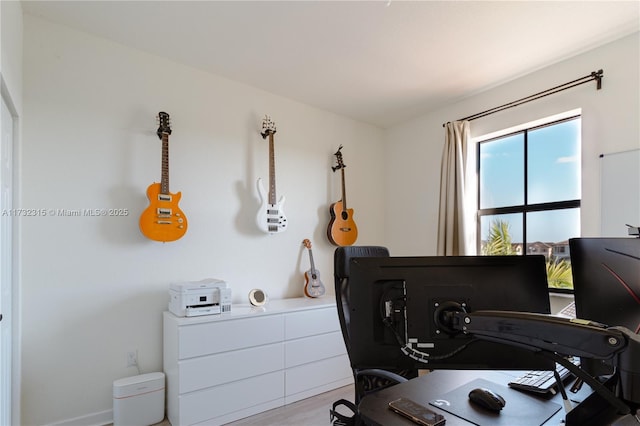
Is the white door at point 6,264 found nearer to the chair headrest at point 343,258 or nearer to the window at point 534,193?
the chair headrest at point 343,258

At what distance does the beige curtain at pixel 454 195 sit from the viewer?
321 centimetres

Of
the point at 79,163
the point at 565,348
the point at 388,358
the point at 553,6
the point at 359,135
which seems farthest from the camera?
the point at 359,135

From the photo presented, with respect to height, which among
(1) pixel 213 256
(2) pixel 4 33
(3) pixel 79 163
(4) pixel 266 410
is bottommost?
(4) pixel 266 410

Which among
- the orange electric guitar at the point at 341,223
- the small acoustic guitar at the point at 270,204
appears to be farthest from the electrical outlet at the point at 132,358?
the orange electric guitar at the point at 341,223

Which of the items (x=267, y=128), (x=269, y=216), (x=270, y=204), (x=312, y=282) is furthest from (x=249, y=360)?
(x=267, y=128)

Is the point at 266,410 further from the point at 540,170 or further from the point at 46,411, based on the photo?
the point at 540,170

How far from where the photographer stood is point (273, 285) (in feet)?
10.6

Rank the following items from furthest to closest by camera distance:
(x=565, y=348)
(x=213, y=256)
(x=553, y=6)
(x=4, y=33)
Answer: (x=213, y=256) → (x=553, y=6) → (x=4, y=33) → (x=565, y=348)

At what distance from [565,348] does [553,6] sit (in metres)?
2.35

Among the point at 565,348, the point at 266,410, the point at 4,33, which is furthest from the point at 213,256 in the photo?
the point at 565,348

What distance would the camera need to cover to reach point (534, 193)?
2965mm

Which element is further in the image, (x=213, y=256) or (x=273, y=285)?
(x=273, y=285)

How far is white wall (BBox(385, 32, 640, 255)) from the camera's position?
2365mm

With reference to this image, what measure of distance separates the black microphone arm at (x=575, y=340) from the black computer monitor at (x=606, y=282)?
1.21 feet
